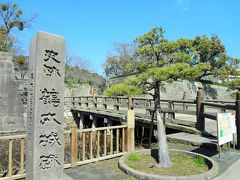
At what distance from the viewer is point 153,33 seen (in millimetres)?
5137

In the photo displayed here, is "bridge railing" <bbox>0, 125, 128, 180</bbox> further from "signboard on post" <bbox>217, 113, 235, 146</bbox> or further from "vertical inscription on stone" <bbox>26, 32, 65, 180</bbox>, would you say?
"signboard on post" <bbox>217, 113, 235, 146</bbox>

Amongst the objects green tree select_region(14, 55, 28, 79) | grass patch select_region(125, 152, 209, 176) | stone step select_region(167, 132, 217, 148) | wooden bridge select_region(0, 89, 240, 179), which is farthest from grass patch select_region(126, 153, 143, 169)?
green tree select_region(14, 55, 28, 79)

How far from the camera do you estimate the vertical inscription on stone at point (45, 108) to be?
3330 millimetres

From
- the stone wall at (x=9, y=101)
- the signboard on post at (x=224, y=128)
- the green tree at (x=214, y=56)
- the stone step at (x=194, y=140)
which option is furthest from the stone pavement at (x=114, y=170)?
the green tree at (x=214, y=56)

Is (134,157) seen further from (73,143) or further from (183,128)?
(183,128)

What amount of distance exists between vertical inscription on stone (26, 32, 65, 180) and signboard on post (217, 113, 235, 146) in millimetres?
3188

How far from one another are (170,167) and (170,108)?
473 cm

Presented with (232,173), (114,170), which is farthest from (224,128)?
(114,170)

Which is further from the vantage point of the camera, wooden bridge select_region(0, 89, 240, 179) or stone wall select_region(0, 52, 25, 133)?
stone wall select_region(0, 52, 25, 133)

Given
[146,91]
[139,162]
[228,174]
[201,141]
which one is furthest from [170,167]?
[201,141]

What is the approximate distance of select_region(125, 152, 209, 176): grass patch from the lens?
4.53 meters

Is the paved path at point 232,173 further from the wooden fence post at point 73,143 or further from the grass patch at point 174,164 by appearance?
the wooden fence post at point 73,143

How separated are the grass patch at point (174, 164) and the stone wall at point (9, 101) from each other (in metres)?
9.31

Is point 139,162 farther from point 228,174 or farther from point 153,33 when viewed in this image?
point 153,33
